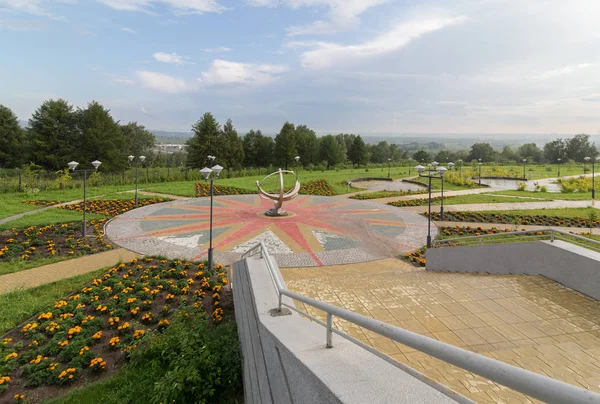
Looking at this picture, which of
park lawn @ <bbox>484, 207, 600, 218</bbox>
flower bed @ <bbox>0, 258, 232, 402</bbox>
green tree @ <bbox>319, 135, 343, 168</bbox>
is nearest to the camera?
flower bed @ <bbox>0, 258, 232, 402</bbox>

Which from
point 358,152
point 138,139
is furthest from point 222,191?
point 138,139

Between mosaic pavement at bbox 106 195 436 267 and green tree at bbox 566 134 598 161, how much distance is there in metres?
87.4

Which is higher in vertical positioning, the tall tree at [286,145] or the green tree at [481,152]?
the green tree at [481,152]

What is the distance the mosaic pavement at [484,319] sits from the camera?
437cm

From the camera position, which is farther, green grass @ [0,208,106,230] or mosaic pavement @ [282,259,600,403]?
green grass @ [0,208,106,230]

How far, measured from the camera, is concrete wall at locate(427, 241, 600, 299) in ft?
23.3

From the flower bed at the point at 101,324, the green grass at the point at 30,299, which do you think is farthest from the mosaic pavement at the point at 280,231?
the green grass at the point at 30,299

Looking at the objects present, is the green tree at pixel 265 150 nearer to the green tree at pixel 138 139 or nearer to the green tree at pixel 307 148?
the green tree at pixel 307 148

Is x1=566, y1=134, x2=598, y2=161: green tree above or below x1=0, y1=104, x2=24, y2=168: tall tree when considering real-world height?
above

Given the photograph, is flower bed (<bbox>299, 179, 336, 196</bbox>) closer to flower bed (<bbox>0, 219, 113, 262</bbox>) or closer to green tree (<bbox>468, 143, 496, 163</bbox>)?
flower bed (<bbox>0, 219, 113, 262</bbox>)

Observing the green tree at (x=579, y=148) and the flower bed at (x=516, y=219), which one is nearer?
the flower bed at (x=516, y=219)

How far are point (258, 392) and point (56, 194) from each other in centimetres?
2623

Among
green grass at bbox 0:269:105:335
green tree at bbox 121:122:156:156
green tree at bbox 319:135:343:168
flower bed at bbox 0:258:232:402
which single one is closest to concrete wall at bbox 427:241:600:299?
flower bed at bbox 0:258:232:402

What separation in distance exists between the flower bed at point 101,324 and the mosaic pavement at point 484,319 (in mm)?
2871
